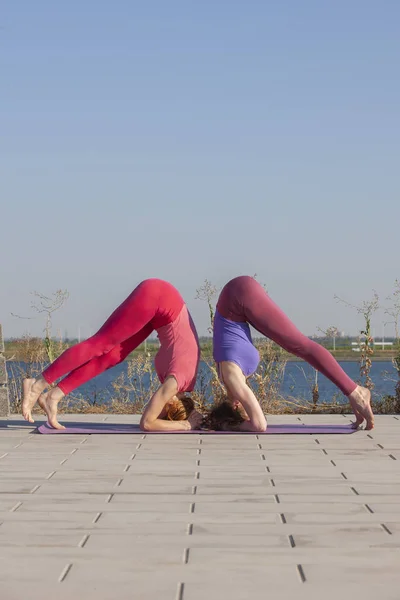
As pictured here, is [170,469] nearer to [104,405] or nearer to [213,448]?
[213,448]

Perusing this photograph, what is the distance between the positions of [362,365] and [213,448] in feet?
11.0

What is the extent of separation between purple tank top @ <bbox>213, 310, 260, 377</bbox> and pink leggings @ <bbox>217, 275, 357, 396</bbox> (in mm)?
77

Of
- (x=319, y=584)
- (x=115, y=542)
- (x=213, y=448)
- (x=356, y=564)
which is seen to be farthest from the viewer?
(x=213, y=448)

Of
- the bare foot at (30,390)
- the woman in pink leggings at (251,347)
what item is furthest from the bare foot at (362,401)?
the bare foot at (30,390)

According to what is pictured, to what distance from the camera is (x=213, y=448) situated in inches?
206

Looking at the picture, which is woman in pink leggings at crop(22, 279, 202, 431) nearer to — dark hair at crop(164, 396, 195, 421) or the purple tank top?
dark hair at crop(164, 396, 195, 421)

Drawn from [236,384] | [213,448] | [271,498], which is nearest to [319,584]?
[271,498]

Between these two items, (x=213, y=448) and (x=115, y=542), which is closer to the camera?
(x=115, y=542)

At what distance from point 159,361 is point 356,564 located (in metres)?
3.44

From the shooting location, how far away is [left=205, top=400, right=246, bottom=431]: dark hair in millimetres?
5977

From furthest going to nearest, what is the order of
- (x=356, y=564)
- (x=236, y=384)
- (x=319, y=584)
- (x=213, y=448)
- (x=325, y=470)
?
1. (x=236, y=384)
2. (x=213, y=448)
3. (x=325, y=470)
4. (x=356, y=564)
5. (x=319, y=584)

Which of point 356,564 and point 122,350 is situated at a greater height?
point 122,350

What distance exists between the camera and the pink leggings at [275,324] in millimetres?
5797

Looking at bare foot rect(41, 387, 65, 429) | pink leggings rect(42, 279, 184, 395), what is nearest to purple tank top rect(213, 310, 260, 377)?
pink leggings rect(42, 279, 184, 395)
